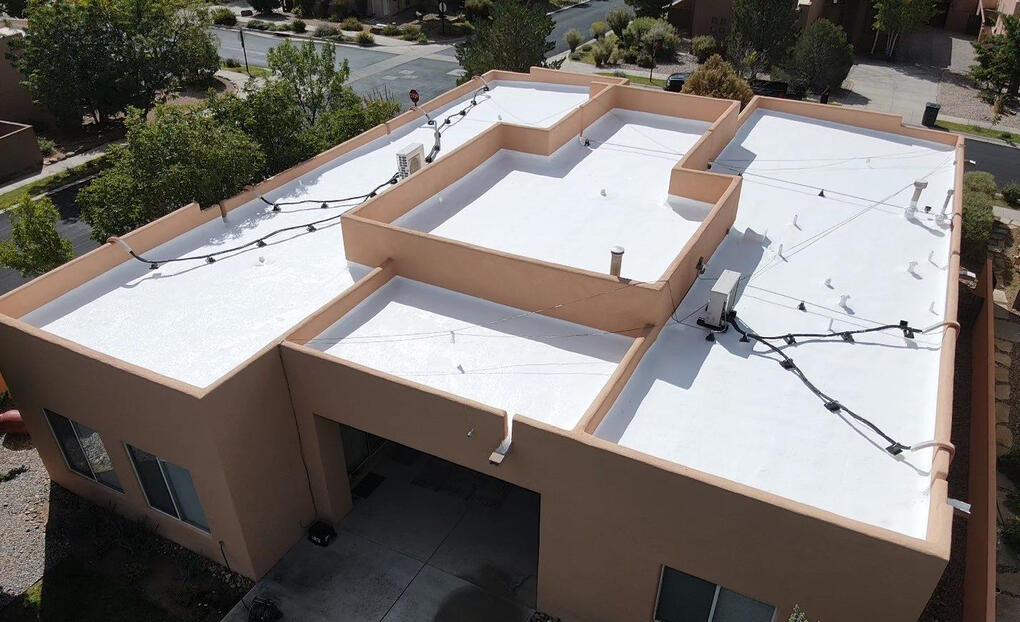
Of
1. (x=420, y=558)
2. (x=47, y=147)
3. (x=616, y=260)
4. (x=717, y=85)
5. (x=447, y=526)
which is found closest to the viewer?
(x=616, y=260)

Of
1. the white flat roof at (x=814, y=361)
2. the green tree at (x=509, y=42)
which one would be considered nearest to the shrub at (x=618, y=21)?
the green tree at (x=509, y=42)

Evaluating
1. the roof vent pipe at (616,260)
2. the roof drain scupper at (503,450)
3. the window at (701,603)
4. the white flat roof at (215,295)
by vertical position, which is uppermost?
the roof vent pipe at (616,260)

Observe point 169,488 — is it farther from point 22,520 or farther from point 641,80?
point 641,80

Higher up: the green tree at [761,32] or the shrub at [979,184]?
the green tree at [761,32]

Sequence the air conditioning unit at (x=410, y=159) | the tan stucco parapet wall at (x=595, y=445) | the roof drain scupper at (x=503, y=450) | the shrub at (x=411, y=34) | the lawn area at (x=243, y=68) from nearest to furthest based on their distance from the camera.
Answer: the tan stucco parapet wall at (x=595, y=445)
the roof drain scupper at (x=503, y=450)
the air conditioning unit at (x=410, y=159)
the lawn area at (x=243, y=68)
the shrub at (x=411, y=34)

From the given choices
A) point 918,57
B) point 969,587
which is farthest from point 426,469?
point 918,57

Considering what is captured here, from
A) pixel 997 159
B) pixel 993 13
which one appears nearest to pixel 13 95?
pixel 997 159

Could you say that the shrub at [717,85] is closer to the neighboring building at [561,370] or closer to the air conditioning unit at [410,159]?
the neighboring building at [561,370]
